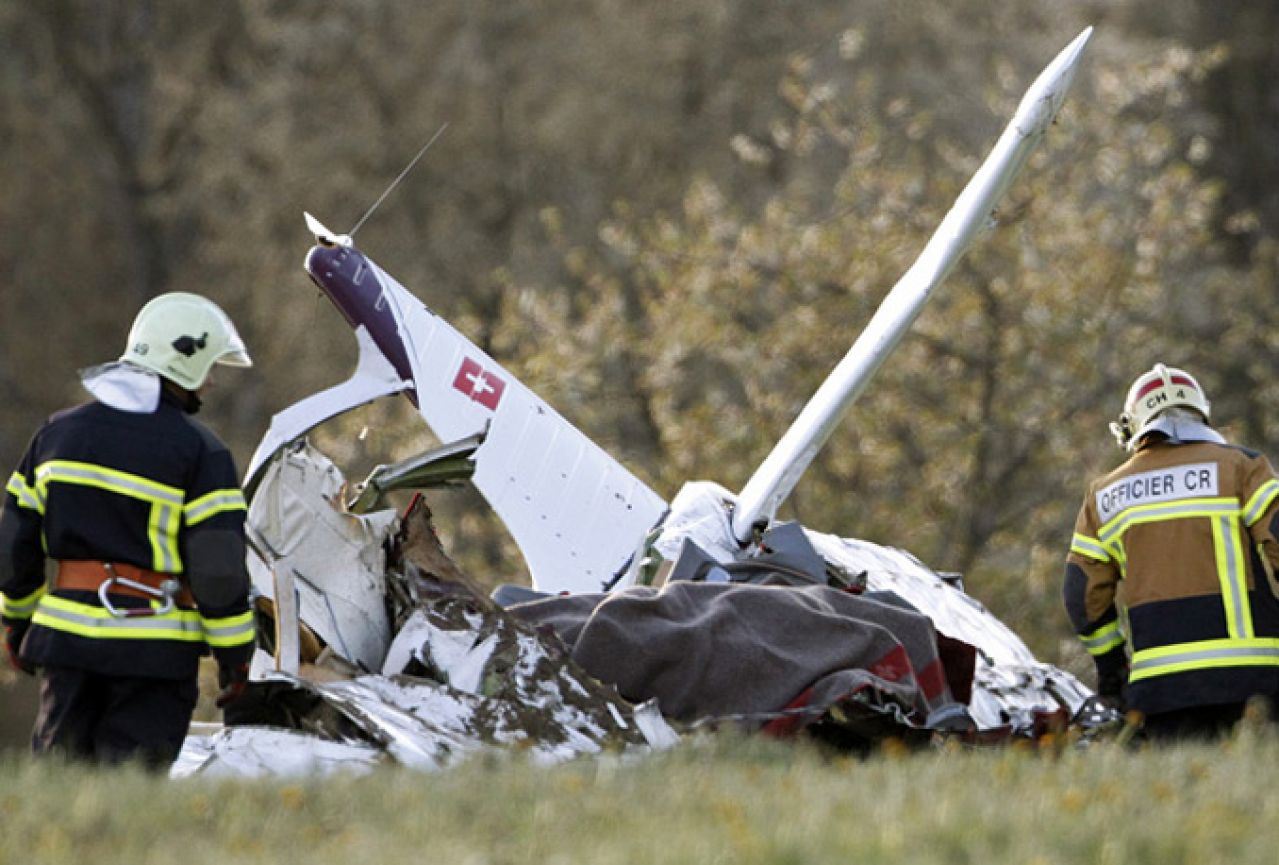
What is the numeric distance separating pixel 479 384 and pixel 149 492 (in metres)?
3.94

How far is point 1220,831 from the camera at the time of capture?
4.72 meters

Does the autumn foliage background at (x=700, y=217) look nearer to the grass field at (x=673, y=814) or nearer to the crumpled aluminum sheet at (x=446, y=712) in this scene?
the crumpled aluminum sheet at (x=446, y=712)

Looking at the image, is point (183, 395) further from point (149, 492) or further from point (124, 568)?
point (124, 568)

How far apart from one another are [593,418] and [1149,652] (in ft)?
41.8

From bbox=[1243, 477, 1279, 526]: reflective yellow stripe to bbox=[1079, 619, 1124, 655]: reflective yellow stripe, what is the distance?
71 cm

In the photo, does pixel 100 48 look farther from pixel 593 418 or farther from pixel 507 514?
pixel 507 514

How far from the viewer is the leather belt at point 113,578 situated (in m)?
6.60

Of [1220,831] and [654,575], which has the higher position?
[654,575]

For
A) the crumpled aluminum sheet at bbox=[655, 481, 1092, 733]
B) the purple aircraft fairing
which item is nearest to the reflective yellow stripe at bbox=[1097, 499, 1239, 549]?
the crumpled aluminum sheet at bbox=[655, 481, 1092, 733]

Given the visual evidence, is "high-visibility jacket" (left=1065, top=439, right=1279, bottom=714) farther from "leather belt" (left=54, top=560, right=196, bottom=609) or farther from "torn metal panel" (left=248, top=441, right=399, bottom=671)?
"leather belt" (left=54, top=560, right=196, bottom=609)

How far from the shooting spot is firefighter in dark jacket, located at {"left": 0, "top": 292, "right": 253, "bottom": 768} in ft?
21.6

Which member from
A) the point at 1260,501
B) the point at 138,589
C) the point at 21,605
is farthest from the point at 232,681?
the point at 1260,501

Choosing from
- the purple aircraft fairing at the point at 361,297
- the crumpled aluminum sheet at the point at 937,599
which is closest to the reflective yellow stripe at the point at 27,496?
the purple aircraft fairing at the point at 361,297

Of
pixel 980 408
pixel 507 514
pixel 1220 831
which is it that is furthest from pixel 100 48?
pixel 1220 831
